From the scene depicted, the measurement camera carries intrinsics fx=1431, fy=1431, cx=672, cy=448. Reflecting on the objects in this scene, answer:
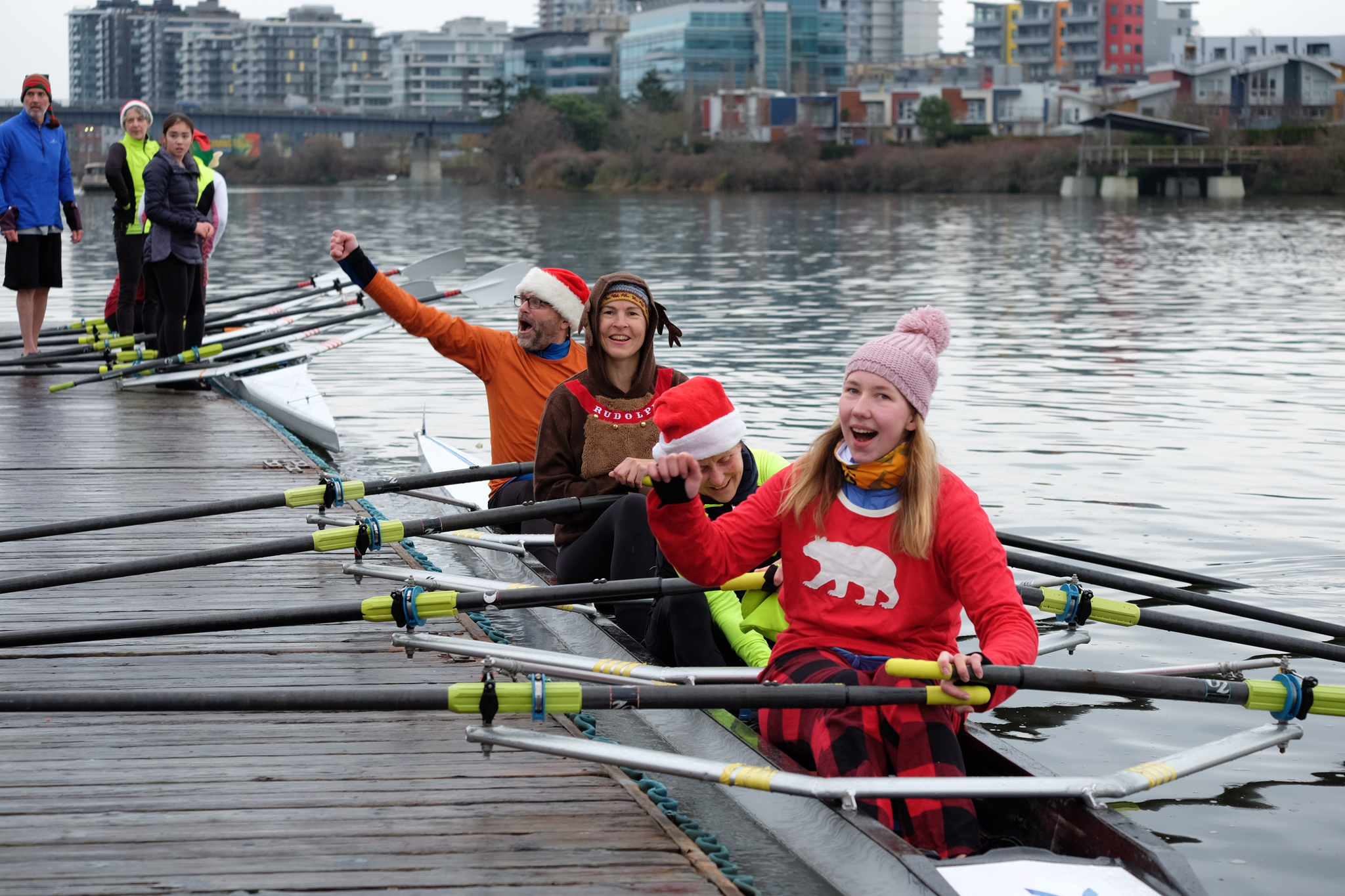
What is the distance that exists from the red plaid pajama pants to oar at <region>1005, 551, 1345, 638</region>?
1349 mm

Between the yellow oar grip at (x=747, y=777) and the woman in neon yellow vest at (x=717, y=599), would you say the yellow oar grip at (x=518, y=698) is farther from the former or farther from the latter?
the woman in neon yellow vest at (x=717, y=599)

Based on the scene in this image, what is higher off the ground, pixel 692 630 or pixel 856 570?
pixel 856 570

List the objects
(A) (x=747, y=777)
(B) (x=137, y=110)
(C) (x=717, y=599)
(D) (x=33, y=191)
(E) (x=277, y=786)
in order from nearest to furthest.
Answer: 1. (A) (x=747, y=777)
2. (E) (x=277, y=786)
3. (C) (x=717, y=599)
4. (B) (x=137, y=110)
5. (D) (x=33, y=191)

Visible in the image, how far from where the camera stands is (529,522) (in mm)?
6422

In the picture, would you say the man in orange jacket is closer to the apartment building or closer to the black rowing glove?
the black rowing glove

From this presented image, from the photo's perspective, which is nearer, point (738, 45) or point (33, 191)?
point (33, 191)

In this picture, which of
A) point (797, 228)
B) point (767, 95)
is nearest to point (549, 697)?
point (797, 228)

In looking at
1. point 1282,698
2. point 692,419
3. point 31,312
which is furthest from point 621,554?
point 31,312

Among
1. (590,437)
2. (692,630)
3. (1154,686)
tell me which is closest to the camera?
(1154,686)

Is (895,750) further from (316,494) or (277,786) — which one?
(316,494)

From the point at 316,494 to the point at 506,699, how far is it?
275 centimetres

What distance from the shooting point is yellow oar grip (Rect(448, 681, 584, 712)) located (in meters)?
3.49

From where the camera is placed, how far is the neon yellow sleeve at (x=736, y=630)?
4672 mm

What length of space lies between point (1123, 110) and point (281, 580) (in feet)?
280
